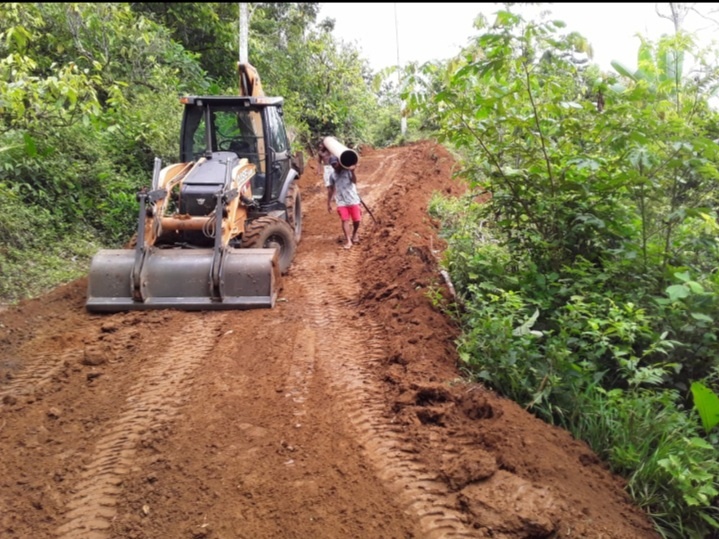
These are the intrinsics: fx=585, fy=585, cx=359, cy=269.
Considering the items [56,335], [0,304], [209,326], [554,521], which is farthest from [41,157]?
[554,521]

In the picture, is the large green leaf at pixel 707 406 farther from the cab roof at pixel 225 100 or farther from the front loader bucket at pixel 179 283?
the cab roof at pixel 225 100

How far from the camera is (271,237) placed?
766 cm

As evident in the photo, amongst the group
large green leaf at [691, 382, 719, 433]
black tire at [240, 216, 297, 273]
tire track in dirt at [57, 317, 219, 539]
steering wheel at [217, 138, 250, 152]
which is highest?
steering wheel at [217, 138, 250, 152]

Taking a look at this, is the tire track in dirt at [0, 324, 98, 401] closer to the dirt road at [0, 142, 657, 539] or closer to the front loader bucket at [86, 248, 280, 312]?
the dirt road at [0, 142, 657, 539]

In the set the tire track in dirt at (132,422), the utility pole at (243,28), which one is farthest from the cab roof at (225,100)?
the utility pole at (243,28)

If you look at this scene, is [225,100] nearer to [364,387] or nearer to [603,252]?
[364,387]

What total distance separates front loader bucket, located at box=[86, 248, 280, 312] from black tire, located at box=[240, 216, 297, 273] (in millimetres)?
872

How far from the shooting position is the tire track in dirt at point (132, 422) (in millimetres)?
3270

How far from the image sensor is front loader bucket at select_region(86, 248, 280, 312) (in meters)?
6.26

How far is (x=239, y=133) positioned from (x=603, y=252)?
516 cm

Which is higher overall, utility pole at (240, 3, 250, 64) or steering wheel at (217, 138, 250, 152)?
utility pole at (240, 3, 250, 64)

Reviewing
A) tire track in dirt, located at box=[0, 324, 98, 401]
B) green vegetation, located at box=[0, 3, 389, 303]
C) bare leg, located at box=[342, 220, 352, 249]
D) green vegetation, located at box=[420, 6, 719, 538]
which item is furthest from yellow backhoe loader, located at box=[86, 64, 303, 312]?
green vegetation, located at box=[420, 6, 719, 538]

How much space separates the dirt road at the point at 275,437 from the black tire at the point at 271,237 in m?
1.33

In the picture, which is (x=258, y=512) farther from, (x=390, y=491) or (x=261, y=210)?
(x=261, y=210)
